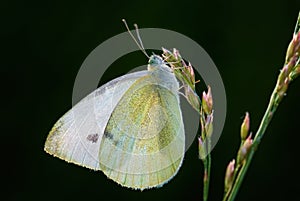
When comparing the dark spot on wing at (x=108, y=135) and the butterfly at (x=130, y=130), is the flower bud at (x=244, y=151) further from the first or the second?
the dark spot on wing at (x=108, y=135)

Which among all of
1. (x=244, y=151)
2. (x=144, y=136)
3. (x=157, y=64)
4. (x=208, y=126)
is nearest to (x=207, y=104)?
(x=208, y=126)

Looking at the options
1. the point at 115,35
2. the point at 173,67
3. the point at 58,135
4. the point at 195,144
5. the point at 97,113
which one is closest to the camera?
the point at 173,67

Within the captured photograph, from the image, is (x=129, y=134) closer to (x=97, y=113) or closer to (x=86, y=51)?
(x=97, y=113)

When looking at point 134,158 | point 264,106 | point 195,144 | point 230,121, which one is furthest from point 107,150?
point 264,106

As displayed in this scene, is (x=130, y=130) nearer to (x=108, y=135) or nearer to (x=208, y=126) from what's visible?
(x=108, y=135)

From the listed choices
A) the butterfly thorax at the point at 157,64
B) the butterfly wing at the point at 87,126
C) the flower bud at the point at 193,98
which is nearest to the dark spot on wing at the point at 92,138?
the butterfly wing at the point at 87,126

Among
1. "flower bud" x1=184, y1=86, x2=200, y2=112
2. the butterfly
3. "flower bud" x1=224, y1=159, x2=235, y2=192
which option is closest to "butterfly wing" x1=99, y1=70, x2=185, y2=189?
the butterfly

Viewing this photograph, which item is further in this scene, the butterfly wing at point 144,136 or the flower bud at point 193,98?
the butterfly wing at point 144,136
